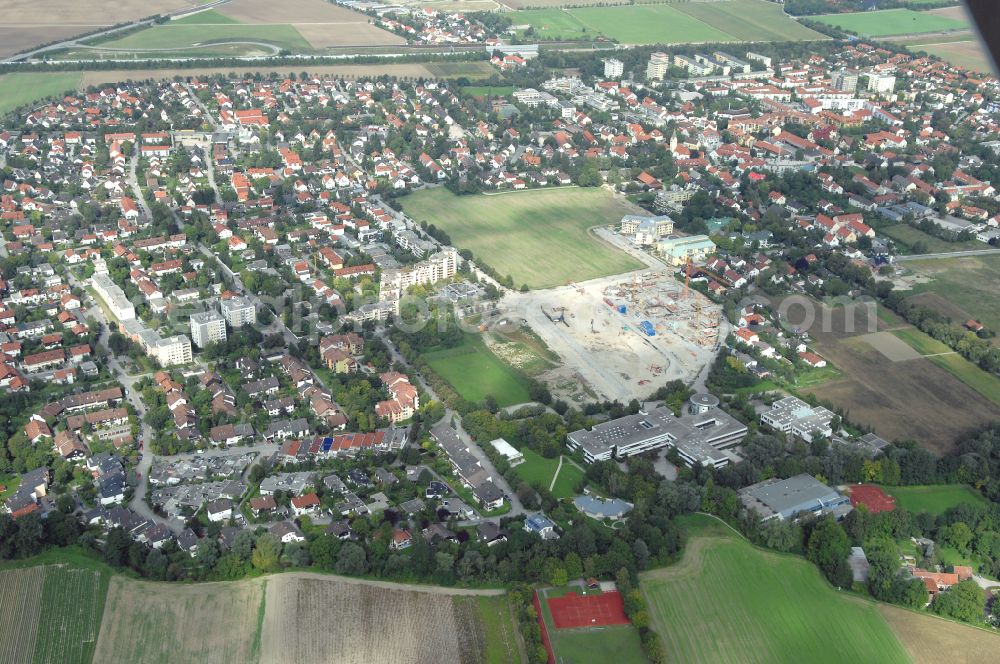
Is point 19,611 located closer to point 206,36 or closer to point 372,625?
Answer: point 372,625

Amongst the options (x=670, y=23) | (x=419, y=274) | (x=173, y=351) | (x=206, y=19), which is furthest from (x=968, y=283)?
(x=206, y=19)

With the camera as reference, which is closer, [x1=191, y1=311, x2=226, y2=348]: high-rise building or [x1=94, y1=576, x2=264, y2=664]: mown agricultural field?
[x1=94, y1=576, x2=264, y2=664]: mown agricultural field

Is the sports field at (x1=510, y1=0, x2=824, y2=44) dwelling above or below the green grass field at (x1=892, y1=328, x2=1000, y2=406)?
above

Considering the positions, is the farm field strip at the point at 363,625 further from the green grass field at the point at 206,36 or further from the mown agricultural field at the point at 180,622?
the green grass field at the point at 206,36

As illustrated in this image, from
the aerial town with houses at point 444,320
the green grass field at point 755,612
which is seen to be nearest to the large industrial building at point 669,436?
the aerial town with houses at point 444,320

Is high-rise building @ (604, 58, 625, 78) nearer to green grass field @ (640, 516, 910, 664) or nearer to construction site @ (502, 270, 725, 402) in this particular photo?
construction site @ (502, 270, 725, 402)

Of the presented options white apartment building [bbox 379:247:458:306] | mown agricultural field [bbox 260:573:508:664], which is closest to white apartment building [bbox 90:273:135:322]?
white apartment building [bbox 379:247:458:306]

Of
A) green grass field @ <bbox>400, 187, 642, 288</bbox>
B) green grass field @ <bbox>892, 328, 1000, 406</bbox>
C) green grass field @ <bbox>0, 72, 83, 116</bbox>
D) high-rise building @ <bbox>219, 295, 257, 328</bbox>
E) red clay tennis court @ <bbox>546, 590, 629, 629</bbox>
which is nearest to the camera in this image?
red clay tennis court @ <bbox>546, 590, 629, 629</bbox>
